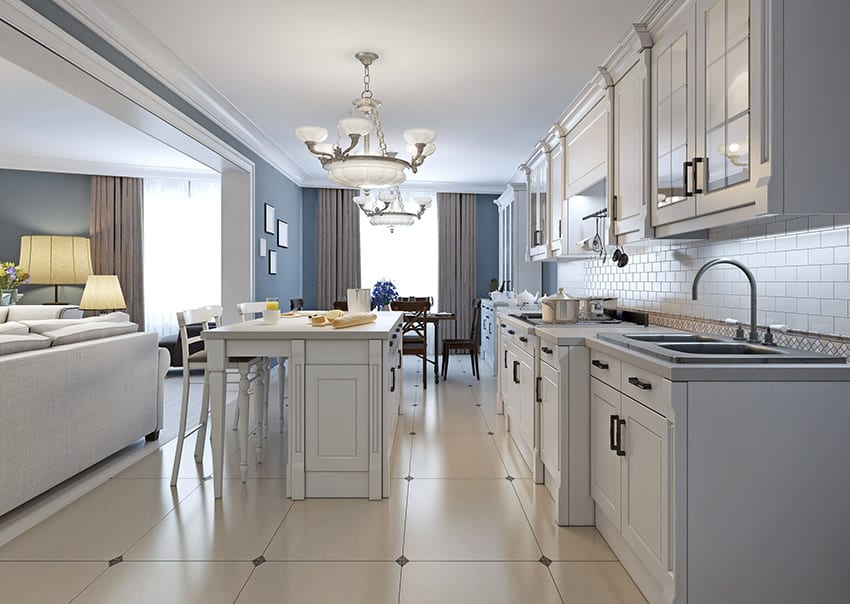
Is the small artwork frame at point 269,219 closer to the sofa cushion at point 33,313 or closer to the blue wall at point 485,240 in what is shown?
the sofa cushion at point 33,313

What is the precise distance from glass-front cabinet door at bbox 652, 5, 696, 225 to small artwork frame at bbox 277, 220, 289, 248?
537 centimetres

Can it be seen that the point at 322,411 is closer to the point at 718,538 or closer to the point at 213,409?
the point at 213,409

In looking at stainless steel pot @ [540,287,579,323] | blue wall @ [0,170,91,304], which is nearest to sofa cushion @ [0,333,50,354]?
stainless steel pot @ [540,287,579,323]

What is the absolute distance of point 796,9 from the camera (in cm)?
175

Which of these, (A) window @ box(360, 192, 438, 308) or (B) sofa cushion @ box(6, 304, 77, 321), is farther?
(A) window @ box(360, 192, 438, 308)

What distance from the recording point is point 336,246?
8.73 metres

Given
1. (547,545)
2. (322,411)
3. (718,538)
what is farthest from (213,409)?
(718,538)

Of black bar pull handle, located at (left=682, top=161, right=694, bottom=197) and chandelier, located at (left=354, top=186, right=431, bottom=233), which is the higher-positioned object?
chandelier, located at (left=354, top=186, right=431, bottom=233)

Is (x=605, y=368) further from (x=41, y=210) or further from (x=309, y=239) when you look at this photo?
(x=41, y=210)

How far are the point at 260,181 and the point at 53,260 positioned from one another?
8.75 feet

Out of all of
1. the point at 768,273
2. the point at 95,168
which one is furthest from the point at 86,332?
the point at 95,168

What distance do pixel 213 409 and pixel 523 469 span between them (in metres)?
1.84

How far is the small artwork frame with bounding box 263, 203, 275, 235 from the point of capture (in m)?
6.57

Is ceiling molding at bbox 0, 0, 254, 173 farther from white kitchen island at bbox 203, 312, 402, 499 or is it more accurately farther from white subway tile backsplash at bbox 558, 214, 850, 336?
white subway tile backsplash at bbox 558, 214, 850, 336
